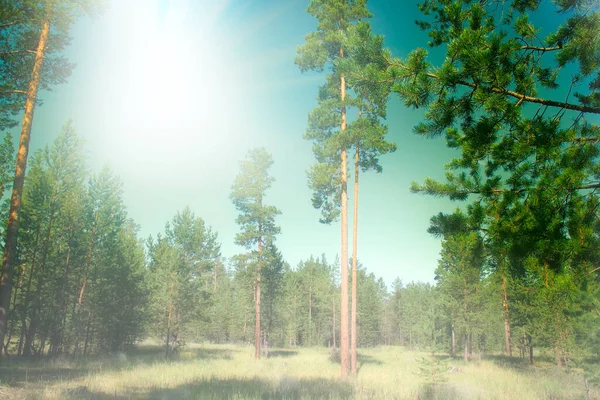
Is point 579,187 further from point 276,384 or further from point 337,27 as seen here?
point 337,27

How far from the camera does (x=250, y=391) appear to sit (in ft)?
37.0

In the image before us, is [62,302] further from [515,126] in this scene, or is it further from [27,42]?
[515,126]

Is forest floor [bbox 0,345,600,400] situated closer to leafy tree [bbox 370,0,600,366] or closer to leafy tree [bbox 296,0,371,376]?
leafy tree [bbox 296,0,371,376]

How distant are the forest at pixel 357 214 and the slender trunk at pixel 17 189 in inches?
2.0

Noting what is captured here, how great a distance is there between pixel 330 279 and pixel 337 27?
5092 centimetres

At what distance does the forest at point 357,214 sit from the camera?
3.67 meters

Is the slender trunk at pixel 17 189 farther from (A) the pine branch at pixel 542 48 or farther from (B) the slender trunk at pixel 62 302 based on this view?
(B) the slender trunk at pixel 62 302

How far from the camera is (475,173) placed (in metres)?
4.48

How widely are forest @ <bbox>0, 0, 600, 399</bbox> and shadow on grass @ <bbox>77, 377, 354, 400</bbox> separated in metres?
0.12

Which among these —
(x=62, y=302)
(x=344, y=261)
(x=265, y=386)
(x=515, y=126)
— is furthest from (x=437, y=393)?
(x=62, y=302)

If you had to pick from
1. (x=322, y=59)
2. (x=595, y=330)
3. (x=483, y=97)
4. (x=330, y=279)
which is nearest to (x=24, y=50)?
(x=322, y=59)

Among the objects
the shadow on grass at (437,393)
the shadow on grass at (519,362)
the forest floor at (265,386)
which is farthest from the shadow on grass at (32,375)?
the shadow on grass at (519,362)

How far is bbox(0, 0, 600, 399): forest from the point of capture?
145 inches

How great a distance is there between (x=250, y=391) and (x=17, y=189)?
32.6ft
